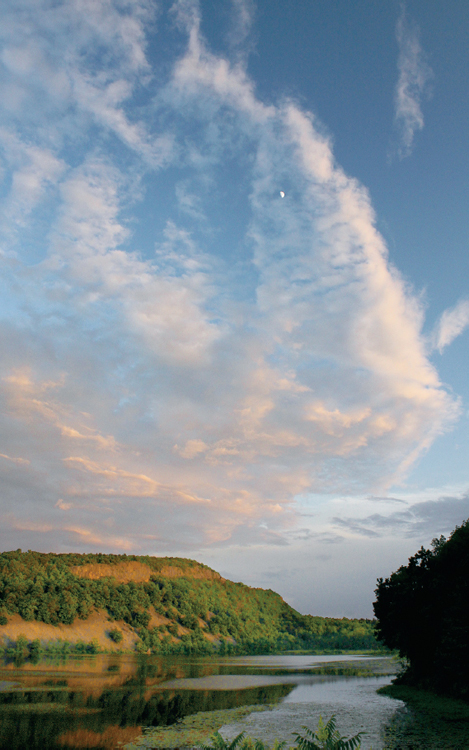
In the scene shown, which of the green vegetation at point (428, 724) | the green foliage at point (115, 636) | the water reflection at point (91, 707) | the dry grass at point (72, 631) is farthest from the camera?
the green foliage at point (115, 636)

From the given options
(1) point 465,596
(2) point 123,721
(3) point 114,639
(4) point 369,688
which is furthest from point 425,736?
(3) point 114,639

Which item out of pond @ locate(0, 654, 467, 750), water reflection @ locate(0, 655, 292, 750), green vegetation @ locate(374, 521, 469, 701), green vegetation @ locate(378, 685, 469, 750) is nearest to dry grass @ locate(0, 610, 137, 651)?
water reflection @ locate(0, 655, 292, 750)

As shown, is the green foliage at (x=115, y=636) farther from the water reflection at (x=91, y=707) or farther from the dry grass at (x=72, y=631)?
the water reflection at (x=91, y=707)

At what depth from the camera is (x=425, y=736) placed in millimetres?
28312

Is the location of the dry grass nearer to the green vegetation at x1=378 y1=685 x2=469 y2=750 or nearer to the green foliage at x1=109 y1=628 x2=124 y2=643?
the green foliage at x1=109 y1=628 x2=124 y2=643

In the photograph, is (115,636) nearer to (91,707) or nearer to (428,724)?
(91,707)

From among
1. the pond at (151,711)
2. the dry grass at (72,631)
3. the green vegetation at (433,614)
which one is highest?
the green vegetation at (433,614)

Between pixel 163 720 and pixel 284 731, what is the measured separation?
838cm

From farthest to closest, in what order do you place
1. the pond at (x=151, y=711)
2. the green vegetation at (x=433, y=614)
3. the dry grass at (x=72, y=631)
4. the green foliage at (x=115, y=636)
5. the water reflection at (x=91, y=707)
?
1. the green foliage at (x=115, y=636)
2. the dry grass at (x=72, y=631)
3. the green vegetation at (x=433, y=614)
4. the pond at (x=151, y=711)
5. the water reflection at (x=91, y=707)

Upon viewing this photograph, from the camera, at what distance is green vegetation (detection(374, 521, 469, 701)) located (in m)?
41.6

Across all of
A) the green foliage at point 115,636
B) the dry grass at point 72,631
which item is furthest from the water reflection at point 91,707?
the green foliage at point 115,636

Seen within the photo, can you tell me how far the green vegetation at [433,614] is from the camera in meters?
41.6

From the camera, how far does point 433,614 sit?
50.8 m

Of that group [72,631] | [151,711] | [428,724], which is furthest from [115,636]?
[428,724]
